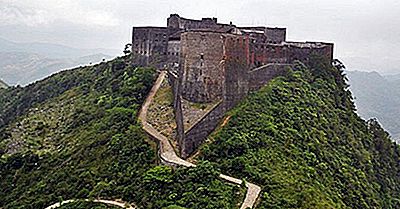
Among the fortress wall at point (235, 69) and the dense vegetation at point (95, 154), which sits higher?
the fortress wall at point (235, 69)

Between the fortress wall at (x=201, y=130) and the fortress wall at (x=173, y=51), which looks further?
the fortress wall at (x=173, y=51)

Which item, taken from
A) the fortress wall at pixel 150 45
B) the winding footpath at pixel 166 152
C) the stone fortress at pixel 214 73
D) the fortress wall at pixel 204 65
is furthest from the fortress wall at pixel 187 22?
the fortress wall at pixel 204 65

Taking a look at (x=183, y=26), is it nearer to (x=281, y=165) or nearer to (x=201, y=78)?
(x=201, y=78)

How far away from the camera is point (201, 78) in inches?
1924

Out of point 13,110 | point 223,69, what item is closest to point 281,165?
point 223,69

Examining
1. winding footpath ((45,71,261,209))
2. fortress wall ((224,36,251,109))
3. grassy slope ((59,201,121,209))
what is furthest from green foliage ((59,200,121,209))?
fortress wall ((224,36,251,109))

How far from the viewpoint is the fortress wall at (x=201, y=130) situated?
154 ft

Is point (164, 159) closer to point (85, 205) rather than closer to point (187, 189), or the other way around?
point (187, 189)

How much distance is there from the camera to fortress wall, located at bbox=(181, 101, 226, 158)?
46.9 meters

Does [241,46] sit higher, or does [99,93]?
[241,46]

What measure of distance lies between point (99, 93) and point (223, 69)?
27.2m

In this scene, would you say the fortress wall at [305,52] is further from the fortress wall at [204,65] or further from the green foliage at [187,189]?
the green foliage at [187,189]

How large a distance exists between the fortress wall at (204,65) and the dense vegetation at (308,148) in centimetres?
286

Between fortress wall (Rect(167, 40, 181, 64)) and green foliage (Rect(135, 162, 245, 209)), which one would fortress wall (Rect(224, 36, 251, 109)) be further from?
fortress wall (Rect(167, 40, 181, 64))
